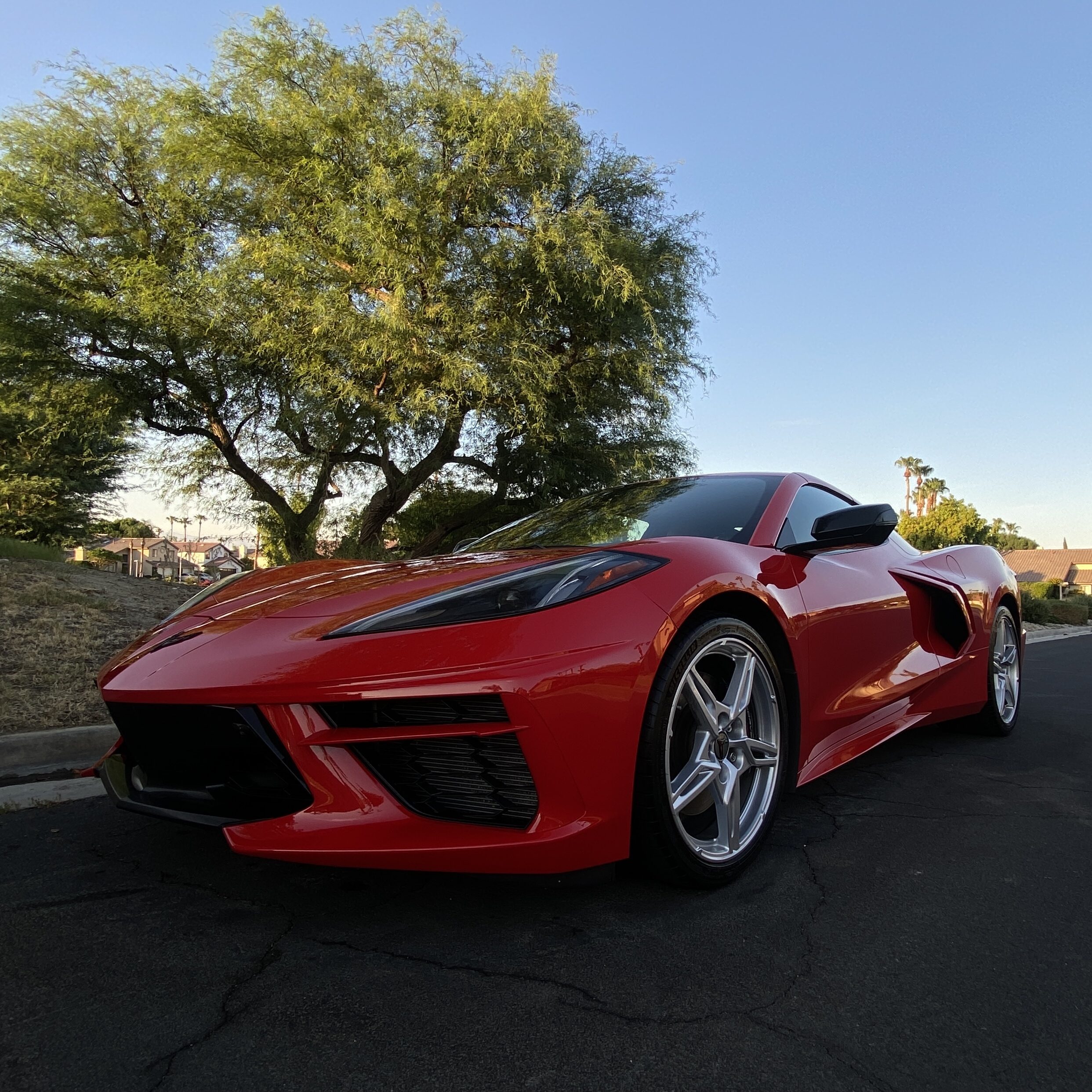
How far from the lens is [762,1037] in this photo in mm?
1600

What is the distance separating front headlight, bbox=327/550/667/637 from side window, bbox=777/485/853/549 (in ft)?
2.84

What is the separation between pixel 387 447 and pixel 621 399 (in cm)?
420

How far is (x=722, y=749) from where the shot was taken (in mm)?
2428

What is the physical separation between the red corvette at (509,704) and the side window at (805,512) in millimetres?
98

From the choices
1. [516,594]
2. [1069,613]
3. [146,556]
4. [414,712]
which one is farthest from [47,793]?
[146,556]

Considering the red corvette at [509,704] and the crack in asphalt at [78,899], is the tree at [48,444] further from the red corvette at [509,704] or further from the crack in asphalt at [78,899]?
the crack in asphalt at [78,899]

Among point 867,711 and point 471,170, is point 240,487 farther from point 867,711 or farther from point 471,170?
point 867,711

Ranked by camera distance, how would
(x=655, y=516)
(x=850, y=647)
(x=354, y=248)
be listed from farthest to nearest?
(x=354, y=248)
(x=655, y=516)
(x=850, y=647)

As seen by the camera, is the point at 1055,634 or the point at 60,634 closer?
the point at 60,634

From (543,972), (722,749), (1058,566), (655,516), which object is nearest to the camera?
(543,972)

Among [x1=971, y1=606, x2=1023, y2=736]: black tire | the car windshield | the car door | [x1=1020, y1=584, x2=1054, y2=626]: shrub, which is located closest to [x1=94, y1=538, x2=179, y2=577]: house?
[x1=1020, y1=584, x2=1054, y2=626]: shrub

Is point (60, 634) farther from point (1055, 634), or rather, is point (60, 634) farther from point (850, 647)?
point (1055, 634)

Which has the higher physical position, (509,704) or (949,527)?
(509,704)

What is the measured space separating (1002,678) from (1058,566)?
88358mm
